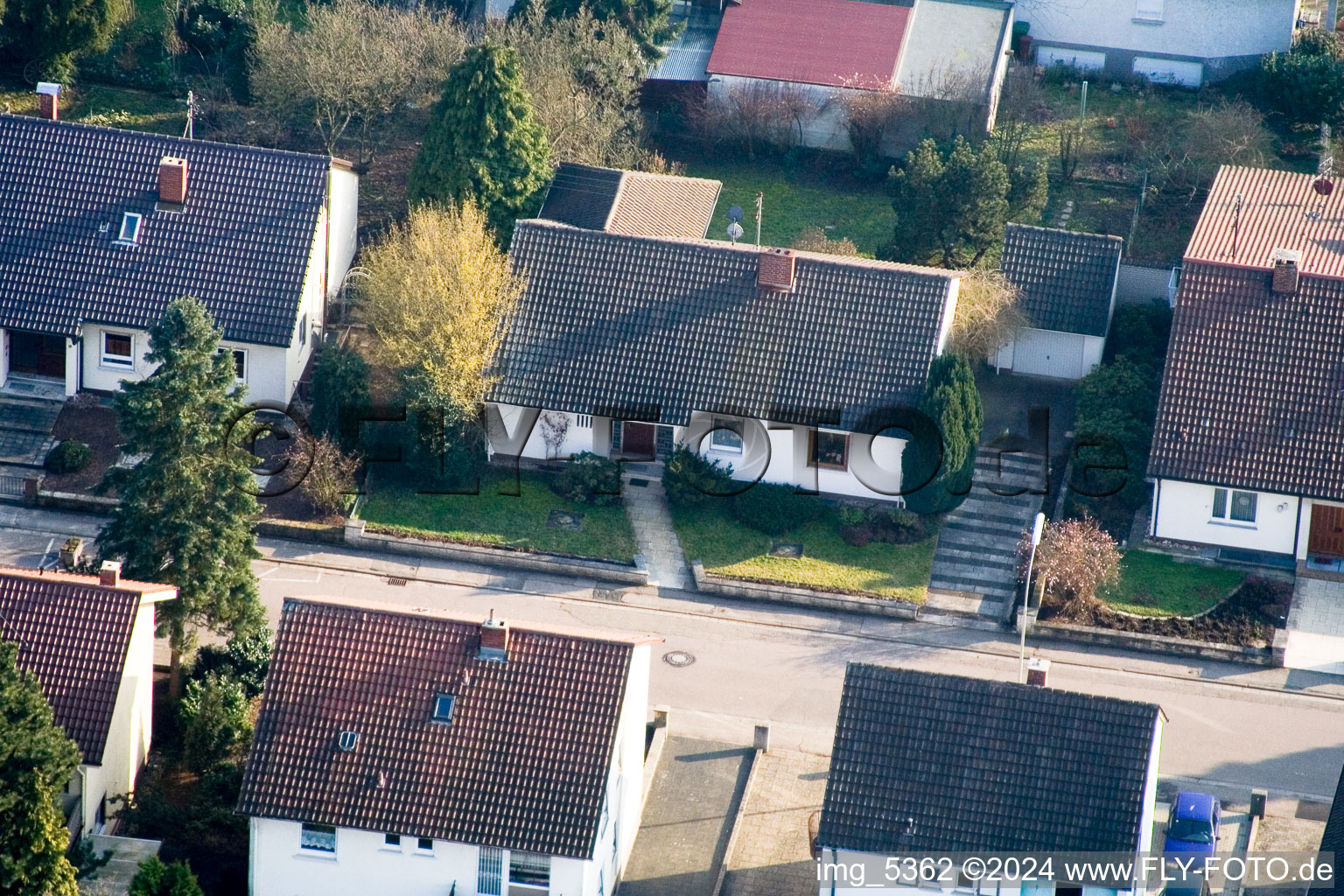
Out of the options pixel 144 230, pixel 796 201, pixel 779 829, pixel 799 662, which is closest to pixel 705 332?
pixel 799 662

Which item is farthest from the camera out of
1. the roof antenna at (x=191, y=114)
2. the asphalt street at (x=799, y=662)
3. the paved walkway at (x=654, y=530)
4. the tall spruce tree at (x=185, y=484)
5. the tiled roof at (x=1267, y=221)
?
the roof antenna at (x=191, y=114)

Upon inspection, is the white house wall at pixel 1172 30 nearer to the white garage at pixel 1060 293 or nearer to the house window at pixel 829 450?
the white garage at pixel 1060 293

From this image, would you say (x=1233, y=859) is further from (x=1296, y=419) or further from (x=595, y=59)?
(x=595, y=59)

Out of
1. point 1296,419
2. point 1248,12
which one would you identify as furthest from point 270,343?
point 1248,12

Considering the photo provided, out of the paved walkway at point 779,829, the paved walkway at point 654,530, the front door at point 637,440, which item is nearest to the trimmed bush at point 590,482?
the paved walkway at point 654,530

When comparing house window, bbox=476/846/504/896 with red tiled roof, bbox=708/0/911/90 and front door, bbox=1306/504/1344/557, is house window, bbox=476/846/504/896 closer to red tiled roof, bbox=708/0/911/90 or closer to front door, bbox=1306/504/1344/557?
front door, bbox=1306/504/1344/557

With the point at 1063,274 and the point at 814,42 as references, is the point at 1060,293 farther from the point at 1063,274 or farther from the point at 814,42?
→ the point at 814,42

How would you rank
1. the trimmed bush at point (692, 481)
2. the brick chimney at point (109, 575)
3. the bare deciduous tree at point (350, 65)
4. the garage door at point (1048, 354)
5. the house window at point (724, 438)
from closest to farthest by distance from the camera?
the brick chimney at point (109, 575) → the trimmed bush at point (692, 481) → the house window at point (724, 438) → the garage door at point (1048, 354) → the bare deciduous tree at point (350, 65)
